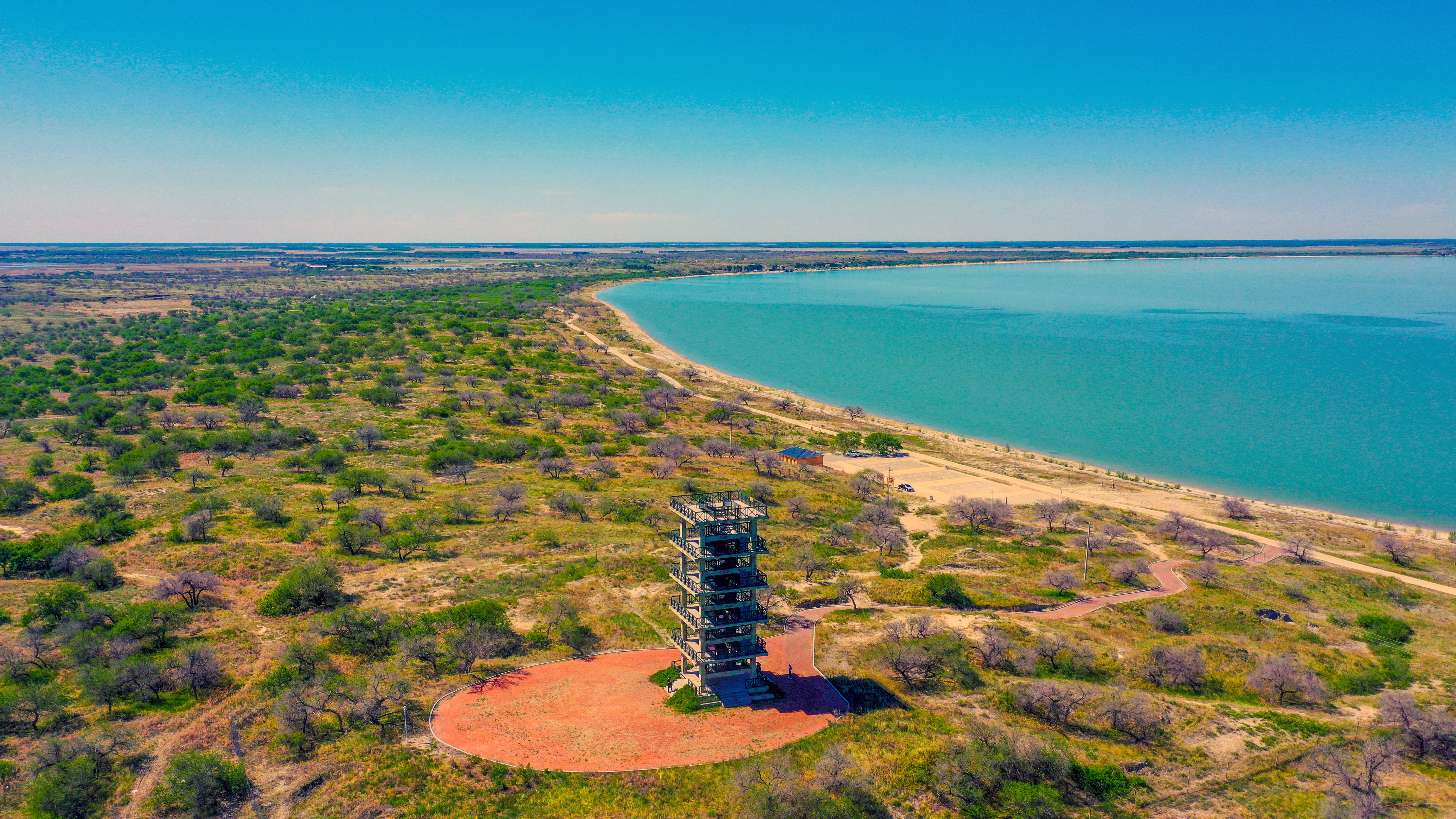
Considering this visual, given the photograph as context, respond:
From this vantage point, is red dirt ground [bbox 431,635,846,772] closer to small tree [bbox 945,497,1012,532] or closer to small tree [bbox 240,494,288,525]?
small tree [bbox 240,494,288,525]

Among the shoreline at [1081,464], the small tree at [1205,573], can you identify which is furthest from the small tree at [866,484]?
the small tree at [1205,573]

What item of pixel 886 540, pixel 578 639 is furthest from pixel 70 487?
pixel 886 540

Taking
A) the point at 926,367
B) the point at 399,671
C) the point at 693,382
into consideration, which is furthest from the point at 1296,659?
the point at 926,367

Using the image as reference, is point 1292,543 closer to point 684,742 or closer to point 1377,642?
point 1377,642

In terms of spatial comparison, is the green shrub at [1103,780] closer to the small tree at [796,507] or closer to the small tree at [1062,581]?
the small tree at [1062,581]

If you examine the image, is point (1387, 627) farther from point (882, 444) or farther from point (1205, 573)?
point (882, 444)

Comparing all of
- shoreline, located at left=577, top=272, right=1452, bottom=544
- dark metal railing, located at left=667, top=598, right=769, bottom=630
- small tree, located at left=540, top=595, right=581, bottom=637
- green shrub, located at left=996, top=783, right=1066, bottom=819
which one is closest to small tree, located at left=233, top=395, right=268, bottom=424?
small tree, located at left=540, top=595, right=581, bottom=637
